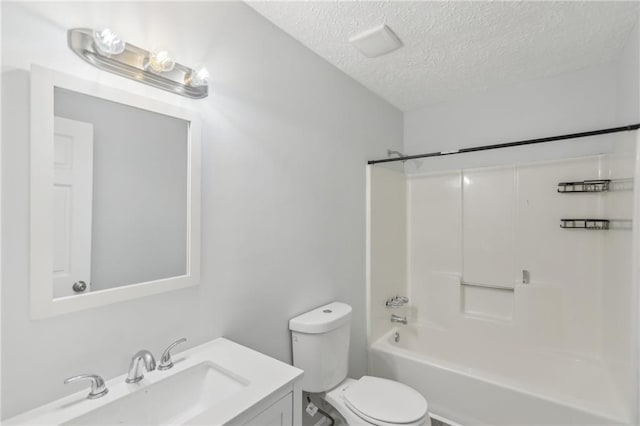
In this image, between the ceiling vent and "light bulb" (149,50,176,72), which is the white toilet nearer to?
"light bulb" (149,50,176,72)

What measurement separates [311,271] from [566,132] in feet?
7.08

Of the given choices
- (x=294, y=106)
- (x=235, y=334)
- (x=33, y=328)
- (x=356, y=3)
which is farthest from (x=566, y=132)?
(x=33, y=328)

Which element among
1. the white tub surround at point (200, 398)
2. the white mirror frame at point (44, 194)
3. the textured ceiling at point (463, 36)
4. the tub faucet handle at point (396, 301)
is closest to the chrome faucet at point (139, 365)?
the white tub surround at point (200, 398)

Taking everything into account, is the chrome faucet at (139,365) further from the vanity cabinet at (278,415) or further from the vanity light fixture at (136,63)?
the vanity light fixture at (136,63)

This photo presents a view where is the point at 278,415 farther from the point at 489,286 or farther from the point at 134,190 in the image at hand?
the point at 489,286

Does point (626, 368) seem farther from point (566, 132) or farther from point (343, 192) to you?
point (343, 192)

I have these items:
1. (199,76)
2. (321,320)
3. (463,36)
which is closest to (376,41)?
(463,36)

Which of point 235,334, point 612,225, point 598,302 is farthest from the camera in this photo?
point 598,302

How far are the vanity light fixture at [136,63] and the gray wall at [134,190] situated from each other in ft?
0.36

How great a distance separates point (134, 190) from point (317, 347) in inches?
46.1

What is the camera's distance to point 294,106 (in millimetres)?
1724

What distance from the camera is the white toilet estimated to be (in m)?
1.49

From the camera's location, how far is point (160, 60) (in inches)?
40.4

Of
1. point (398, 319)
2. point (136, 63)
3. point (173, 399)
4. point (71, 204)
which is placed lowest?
point (398, 319)
